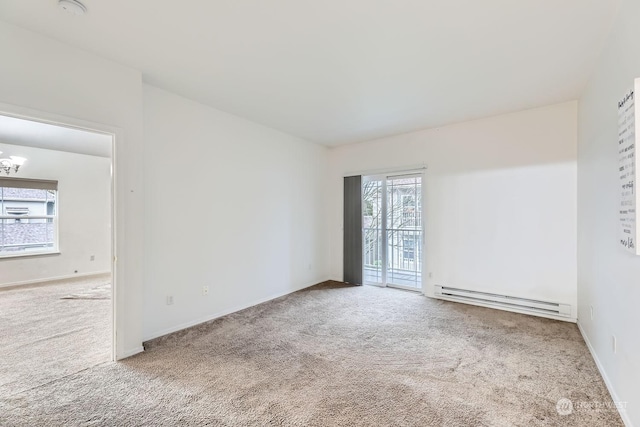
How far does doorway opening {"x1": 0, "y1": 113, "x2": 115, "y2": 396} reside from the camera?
3127 millimetres

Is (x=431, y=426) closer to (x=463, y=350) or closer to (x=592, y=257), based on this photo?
(x=463, y=350)

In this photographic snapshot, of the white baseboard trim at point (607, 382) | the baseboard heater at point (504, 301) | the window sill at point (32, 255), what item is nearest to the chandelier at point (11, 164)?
the window sill at point (32, 255)

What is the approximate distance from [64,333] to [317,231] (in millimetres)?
3678

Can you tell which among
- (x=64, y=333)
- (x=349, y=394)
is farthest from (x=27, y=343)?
(x=349, y=394)

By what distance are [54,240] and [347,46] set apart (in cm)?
696

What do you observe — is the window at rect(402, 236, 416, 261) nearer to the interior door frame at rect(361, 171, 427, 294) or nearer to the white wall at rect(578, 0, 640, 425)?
the interior door frame at rect(361, 171, 427, 294)

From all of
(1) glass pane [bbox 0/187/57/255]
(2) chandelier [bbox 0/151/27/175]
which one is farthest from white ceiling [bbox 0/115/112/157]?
(1) glass pane [bbox 0/187/57/255]

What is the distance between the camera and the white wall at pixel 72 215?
5348 mm

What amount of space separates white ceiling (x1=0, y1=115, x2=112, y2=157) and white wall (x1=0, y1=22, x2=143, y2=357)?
6.07ft

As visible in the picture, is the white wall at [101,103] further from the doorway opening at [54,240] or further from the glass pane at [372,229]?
the glass pane at [372,229]

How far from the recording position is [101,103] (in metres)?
2.43

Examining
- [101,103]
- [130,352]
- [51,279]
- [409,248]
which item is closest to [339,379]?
[130,352]

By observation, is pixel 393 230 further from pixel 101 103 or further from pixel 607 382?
pixel 101 103

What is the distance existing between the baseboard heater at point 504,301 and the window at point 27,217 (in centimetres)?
751
